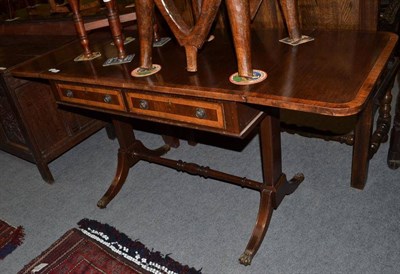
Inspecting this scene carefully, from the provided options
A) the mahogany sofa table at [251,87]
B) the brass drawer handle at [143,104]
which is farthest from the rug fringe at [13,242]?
the brass drawer handle at [143,104]

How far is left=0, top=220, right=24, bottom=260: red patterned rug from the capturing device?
2221 mm

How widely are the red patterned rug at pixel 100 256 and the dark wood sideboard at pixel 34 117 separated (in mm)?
727

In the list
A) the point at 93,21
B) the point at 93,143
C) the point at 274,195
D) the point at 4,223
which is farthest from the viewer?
the point at 93,143

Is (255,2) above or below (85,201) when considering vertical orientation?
above

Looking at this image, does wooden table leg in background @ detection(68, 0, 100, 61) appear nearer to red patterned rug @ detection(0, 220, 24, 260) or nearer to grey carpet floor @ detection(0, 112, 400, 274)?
grey carpet floor @ detection(0, 112, 400, 274)

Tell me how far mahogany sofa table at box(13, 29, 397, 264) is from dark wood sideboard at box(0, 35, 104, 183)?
432mm

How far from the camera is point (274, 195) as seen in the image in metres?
1.95

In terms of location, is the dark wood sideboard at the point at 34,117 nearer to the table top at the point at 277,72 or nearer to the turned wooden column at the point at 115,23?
the table top at the point at 277,72

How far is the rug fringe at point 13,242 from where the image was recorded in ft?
7.25

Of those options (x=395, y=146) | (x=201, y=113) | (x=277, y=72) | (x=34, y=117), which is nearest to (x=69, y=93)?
(x=201, y=113)

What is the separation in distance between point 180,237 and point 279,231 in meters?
0.55

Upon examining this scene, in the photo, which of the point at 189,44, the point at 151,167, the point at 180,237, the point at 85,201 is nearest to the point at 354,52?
the point at 189,44

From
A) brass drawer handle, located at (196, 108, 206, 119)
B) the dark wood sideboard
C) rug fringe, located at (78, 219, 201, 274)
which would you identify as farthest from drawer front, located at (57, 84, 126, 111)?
rug fringe, located at (78, 219, 201, 274)

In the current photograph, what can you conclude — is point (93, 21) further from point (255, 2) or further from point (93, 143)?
point (255, 2)
